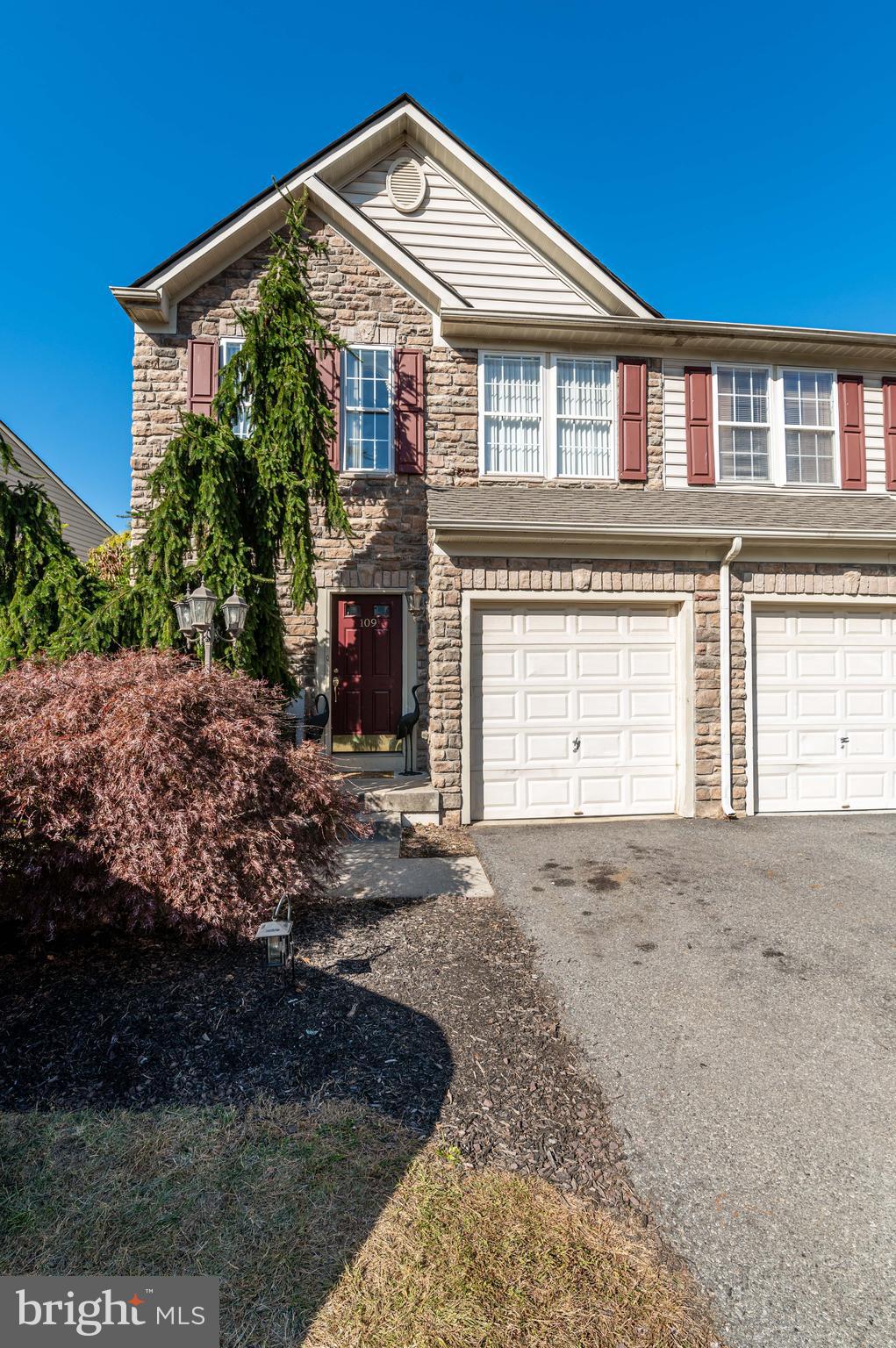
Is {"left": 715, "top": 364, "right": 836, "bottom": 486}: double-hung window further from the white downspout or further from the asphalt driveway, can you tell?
the asphalt driveway

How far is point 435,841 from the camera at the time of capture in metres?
6.65

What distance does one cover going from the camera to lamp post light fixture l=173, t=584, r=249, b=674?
18.2 ft

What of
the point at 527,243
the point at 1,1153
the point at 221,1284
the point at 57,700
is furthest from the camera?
the point at 527,243

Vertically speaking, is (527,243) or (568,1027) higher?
(527,243)

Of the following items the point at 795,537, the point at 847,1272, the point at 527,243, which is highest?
the point at 527,243

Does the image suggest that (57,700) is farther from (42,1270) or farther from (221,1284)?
(221,1284)

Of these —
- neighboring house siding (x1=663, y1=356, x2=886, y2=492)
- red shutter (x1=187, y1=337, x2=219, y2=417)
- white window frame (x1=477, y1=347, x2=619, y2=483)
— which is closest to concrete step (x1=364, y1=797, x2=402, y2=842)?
white window frame (x1=477, y1=347, x2=619, y2=483)

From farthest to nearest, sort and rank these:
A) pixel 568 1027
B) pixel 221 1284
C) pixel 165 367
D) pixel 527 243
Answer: pixel 527 243
pixel 165 367
pixel 568 1027
pixel 221 1284

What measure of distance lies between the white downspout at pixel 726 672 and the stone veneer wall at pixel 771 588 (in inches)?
2.1

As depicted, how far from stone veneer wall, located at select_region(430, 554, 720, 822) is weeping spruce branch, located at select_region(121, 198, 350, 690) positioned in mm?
1660

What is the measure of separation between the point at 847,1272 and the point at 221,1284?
1.91 meters

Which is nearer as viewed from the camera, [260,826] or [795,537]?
[260,826]

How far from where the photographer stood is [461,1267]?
6.38ft

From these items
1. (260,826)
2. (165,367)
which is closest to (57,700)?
(260,826)
